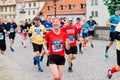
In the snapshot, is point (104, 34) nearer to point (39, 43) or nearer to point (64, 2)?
point (39, 43)

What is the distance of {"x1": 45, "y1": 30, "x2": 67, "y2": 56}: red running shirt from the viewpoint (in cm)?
960

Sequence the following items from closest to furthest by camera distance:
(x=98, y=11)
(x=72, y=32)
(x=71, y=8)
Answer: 1. (x=72, y=32)
2. (x=98, y=11)
3. (x=71, y=8)

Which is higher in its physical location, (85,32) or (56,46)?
(56,46)

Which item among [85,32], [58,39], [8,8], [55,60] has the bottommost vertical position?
[85,32]

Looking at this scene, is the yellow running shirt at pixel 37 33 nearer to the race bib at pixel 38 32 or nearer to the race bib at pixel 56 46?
the race bib at pixel 38 32

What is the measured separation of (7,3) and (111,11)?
259 ft

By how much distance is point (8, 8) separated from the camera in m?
130

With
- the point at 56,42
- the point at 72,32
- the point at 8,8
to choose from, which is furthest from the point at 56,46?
the point at 8,8

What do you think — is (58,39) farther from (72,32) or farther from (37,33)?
(37,33)

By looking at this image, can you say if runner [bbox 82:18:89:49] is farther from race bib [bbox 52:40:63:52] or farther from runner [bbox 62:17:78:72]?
race bib [bbox 52:40:63:52]

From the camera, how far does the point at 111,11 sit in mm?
55812

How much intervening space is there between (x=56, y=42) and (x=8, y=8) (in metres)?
122

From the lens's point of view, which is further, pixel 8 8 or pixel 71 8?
pixel 8 8

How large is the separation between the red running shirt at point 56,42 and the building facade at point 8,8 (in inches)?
4504
